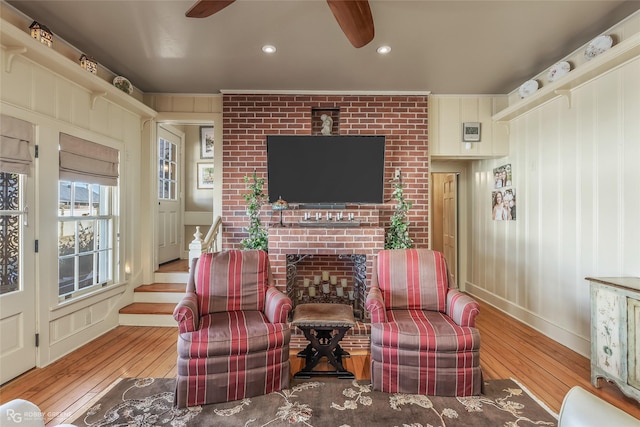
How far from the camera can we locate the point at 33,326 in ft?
8.55

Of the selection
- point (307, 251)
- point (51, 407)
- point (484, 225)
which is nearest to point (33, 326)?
point (51, 407)

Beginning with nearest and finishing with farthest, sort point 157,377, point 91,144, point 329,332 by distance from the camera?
point 157,377, point 329,332, point 91,144

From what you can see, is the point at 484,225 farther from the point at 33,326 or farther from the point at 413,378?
A: the point at 33,326

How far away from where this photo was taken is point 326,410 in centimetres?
208

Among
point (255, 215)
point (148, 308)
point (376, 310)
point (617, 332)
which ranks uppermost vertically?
point (255, 215)

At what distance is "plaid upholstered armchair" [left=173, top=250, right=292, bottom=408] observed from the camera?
6.84 feet

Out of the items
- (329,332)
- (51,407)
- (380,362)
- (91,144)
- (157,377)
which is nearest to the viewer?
(51,407)

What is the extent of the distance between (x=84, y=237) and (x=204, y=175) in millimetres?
2489

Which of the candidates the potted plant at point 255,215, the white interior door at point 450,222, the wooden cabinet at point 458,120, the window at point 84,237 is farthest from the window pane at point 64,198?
the white interior door at point 450,222

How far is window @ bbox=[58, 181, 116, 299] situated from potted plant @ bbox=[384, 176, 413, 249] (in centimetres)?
306

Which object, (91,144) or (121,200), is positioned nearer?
(91,144)

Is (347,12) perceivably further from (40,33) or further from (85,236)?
(85,236)

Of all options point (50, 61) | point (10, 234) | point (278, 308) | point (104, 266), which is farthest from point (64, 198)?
point (278, 308)

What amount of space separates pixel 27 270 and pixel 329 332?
7.92 feet
